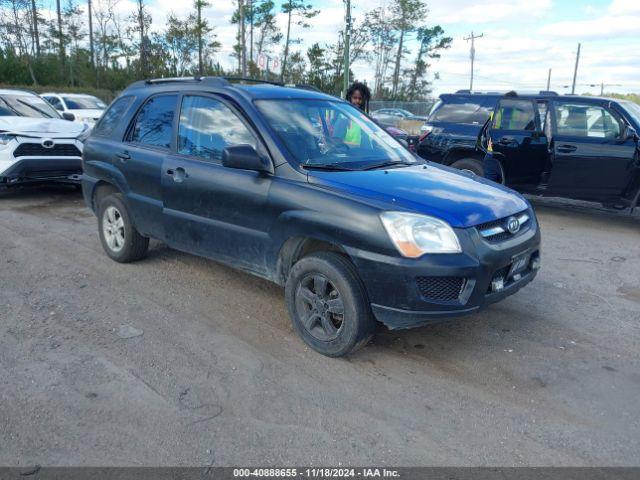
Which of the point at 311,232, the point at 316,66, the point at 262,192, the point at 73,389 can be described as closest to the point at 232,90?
the point at 262,192

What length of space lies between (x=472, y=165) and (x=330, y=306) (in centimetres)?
629

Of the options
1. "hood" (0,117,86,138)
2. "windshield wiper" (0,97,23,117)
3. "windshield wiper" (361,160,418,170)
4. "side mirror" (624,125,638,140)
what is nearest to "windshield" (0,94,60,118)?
"windshield wiper" (0,97,23,117)

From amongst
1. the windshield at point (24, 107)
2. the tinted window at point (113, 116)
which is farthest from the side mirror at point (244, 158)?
the windshield at point (24, 107)

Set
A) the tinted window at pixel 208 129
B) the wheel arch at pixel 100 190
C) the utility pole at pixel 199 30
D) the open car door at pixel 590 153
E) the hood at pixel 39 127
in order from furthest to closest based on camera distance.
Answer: the utility pole at pixel 199 30 < the hood at pixel 39 127 < the open car door at pixel 590 153 < the wheel arch at pixel 100 190 < the tinted window at pixel 208 129

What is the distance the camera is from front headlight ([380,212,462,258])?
329 centimetres

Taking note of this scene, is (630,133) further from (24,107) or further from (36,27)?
(36,27)

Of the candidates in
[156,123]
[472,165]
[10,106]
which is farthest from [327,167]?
[10,106]

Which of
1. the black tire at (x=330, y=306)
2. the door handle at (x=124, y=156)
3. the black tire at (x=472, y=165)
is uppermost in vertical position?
the door handle at (x=124, y=156)

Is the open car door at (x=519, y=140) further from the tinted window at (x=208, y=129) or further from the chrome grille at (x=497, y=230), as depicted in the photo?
the tinted window at (x=208, y=129)

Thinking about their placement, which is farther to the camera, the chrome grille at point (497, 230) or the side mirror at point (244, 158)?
the side mirror at point (244, 158)

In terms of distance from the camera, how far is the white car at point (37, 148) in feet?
27.1

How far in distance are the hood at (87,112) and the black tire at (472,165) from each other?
1075 centimetres

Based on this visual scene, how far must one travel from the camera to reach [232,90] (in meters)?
4.37

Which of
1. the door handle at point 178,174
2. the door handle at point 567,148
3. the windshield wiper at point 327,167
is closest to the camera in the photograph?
the windshield wiper at point 327,167
